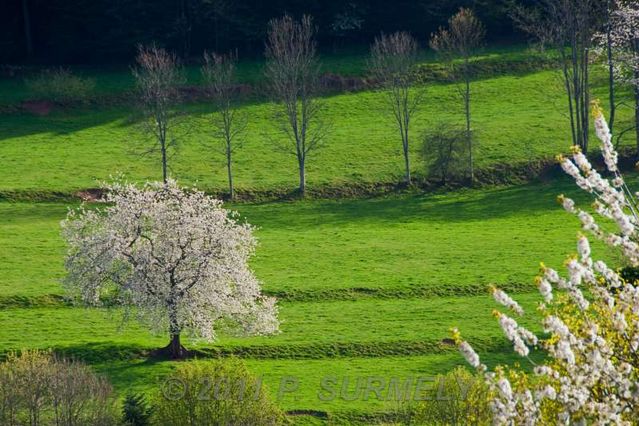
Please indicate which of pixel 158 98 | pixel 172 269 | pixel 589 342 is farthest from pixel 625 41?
pixel 589 342

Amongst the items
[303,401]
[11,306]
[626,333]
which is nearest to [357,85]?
[11,306]

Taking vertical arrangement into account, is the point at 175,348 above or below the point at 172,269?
below

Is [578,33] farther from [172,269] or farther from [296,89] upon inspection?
[172,269]

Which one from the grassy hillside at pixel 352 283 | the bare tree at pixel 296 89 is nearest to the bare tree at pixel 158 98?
the bare tree at pixel 296 89

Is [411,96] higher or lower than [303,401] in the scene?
higher

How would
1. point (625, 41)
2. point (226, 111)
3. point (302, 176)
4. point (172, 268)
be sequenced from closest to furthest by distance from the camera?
1. point (172, 268)
2. point (302, 176)
3. point (625, 41)
4. point (226, 111)

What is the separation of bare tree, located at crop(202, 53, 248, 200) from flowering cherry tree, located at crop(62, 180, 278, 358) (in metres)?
24.5

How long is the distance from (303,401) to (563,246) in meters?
24.7

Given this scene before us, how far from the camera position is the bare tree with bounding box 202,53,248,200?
271ft

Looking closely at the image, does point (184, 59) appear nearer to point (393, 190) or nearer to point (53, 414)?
point (393, 190)

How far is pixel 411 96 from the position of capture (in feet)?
319

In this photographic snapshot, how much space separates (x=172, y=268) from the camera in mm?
52250

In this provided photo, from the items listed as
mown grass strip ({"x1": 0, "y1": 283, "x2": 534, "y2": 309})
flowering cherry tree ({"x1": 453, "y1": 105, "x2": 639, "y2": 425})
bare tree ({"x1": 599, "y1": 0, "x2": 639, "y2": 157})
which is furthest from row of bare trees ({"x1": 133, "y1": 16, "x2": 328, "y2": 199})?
flowering cherry tree ({"x1": 453, "y1": 105, "x2": 639, "y2": 425})

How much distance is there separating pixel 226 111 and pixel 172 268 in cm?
3395
